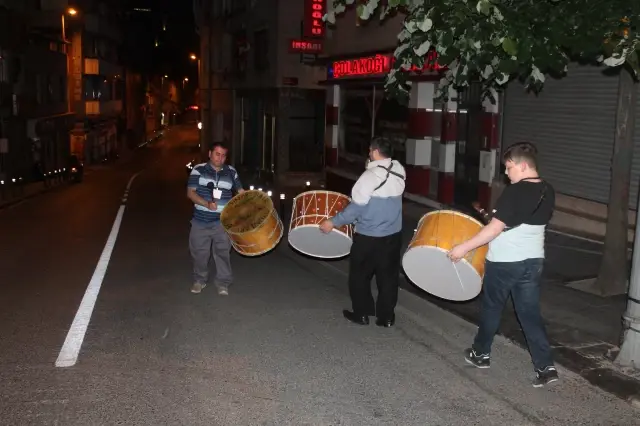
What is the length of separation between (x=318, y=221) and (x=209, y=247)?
164 centimetres

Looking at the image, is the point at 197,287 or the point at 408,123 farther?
the point at 408,123

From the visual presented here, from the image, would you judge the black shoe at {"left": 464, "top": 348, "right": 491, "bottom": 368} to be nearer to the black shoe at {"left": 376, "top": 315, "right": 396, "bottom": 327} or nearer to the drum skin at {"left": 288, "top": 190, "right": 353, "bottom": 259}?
the black shoe at {"left": 376, "top": 315, "right": 396, "bottom": 327}

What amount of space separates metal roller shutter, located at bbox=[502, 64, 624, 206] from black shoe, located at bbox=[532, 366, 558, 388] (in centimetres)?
612

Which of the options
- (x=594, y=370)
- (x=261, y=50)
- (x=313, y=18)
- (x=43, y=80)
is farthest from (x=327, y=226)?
(x=43, y=80)

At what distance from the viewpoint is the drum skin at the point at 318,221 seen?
7809 mm

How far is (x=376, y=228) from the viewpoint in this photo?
7121mm

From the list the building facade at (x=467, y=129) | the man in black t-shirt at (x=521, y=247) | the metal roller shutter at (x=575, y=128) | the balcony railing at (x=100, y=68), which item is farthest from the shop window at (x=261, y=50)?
the man in black t-shirt at (x=521, y=247)

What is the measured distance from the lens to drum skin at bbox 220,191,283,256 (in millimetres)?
7949

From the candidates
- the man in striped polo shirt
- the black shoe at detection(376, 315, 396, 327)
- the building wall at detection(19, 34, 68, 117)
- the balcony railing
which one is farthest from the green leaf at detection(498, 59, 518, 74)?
the balcony railing

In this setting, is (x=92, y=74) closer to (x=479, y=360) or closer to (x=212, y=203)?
(x=212, y=203)

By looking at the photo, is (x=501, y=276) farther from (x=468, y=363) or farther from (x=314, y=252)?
(x=314, y=252)

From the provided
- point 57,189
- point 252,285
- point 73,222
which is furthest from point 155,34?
point 252,285

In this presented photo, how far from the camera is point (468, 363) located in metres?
6.37

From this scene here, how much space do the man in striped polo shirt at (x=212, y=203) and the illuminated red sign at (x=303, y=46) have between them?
16.3 m
